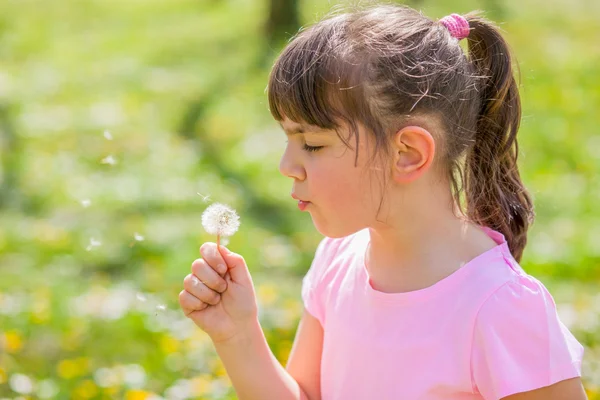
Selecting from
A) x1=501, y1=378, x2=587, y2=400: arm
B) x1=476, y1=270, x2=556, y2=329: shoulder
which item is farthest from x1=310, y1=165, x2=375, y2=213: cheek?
x1=501, y1=378, x2=587, y2=400: arm

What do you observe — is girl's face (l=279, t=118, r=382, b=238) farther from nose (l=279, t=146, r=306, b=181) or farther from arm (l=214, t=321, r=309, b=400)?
arm (l=214, t=321, r=309, b=400)

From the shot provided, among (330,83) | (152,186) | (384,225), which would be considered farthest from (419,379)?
(152,186)

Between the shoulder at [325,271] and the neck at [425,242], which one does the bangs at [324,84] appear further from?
the shoulder at [325,271]

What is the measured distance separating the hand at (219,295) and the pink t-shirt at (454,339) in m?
0.20

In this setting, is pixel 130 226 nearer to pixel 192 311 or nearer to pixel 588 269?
pixel 588 269

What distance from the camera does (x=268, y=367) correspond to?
67.6 inches

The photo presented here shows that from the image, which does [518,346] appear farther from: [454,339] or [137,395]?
[137,395]

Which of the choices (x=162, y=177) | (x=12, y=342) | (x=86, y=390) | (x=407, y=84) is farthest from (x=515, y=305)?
(x=162, y=177)

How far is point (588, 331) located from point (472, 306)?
1971mm

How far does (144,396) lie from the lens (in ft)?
8.66

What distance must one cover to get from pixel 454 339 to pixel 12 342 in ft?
6.43

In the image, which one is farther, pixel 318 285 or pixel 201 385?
pixel 201 385

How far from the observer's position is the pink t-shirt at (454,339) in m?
1.47

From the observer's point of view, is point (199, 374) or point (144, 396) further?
point (199, 374)
